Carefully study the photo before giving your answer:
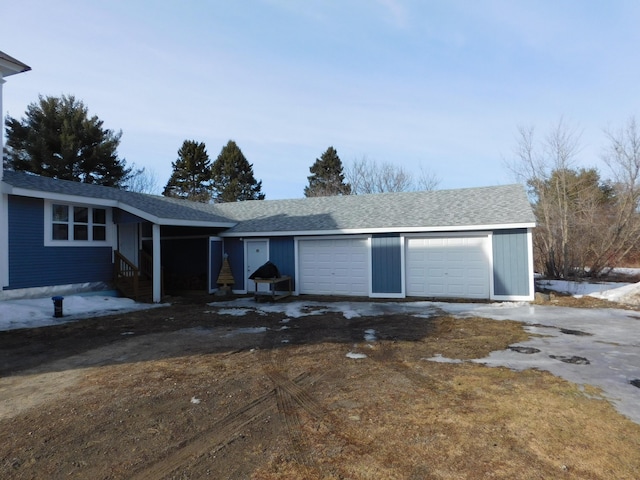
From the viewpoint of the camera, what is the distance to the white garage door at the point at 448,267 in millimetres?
11578

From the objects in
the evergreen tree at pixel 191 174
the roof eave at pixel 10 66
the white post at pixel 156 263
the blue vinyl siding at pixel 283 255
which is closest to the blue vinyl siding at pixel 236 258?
the blue vinyl siding at pixel 283 255

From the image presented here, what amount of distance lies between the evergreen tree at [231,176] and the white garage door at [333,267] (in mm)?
23463

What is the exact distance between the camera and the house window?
1107 centimetres

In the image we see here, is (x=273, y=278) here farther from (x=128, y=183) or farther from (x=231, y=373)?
(x=128, y=183)

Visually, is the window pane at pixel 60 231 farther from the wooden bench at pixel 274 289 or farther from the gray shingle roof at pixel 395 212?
the wooden bench at pixel 274 289

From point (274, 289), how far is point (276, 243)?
1932mm

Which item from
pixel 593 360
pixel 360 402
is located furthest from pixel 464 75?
pixel 360 402

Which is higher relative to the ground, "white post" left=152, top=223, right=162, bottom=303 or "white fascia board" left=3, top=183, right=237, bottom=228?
"white fascia board" left=3, top=183, right=237, bottom=228

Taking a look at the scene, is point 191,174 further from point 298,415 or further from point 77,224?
point 298,415

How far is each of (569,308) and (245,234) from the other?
10.3 m

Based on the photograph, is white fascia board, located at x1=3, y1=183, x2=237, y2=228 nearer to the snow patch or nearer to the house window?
the house window

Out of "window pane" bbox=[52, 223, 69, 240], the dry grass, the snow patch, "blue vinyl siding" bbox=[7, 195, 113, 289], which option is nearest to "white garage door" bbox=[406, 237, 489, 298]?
the snow patch

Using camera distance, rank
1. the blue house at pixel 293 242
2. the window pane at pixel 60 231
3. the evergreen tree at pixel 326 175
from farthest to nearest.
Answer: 1. the evergreen tree at pixel 326 175
2. the window pane at pixel 60 231
3. the blue house at pixel 293 242

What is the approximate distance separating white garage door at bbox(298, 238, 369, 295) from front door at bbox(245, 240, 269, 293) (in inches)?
53.5
